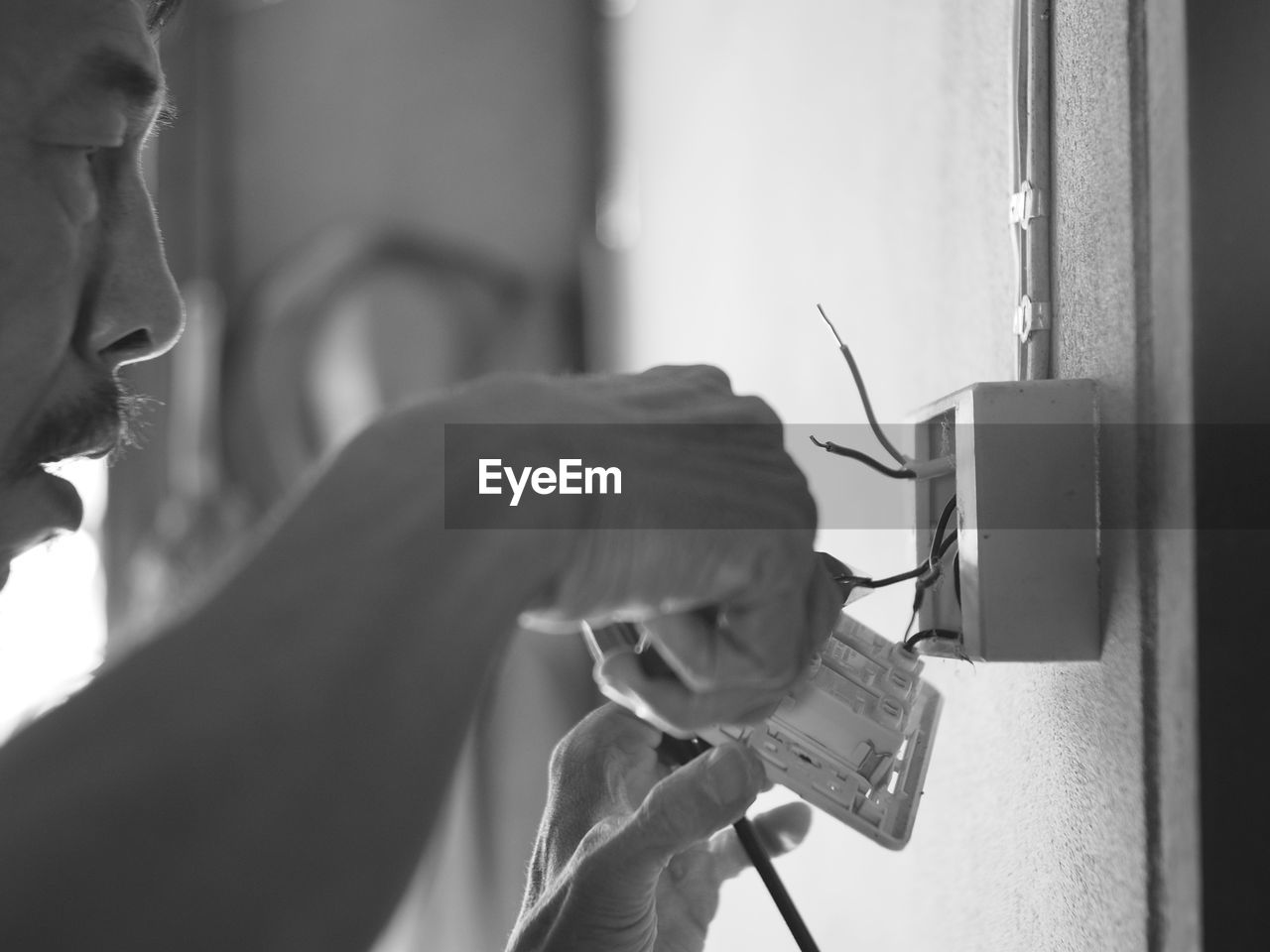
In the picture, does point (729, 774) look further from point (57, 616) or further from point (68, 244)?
point (57, 616)

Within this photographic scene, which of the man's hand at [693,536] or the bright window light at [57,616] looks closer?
the man's hand at [693,536]

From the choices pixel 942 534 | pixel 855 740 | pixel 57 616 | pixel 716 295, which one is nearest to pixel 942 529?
pixel 942 534

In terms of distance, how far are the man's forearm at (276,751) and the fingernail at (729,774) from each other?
227mm

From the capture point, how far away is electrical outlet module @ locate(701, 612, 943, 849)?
2.08 feet

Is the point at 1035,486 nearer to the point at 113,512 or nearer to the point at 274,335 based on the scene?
the point at 274,335

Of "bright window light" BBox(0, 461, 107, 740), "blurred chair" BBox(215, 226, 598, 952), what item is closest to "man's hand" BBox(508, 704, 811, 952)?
"blurred chair" BBox(215, 226, 598, 952)

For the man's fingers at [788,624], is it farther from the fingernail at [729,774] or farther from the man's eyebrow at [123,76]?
the man's eyebrow at [123,76]

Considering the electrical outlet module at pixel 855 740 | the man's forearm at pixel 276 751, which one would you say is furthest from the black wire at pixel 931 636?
the man's forearm at pixel 276 751

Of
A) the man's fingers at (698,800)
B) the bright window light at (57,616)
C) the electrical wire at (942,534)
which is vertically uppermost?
the electrical wire at (942,534)

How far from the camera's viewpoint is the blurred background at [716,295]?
1.67ft

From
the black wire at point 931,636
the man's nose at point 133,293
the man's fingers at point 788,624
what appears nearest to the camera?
the man's fingers at point 788,624

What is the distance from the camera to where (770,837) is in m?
0.78

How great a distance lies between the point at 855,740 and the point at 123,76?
58cm

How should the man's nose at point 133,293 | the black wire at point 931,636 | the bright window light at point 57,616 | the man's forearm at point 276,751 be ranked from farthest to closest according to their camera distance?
the bright window light at point 57,616
the man's nose at point 133,293
the black wire at point 931,636
the man's forearm at point 276,751
